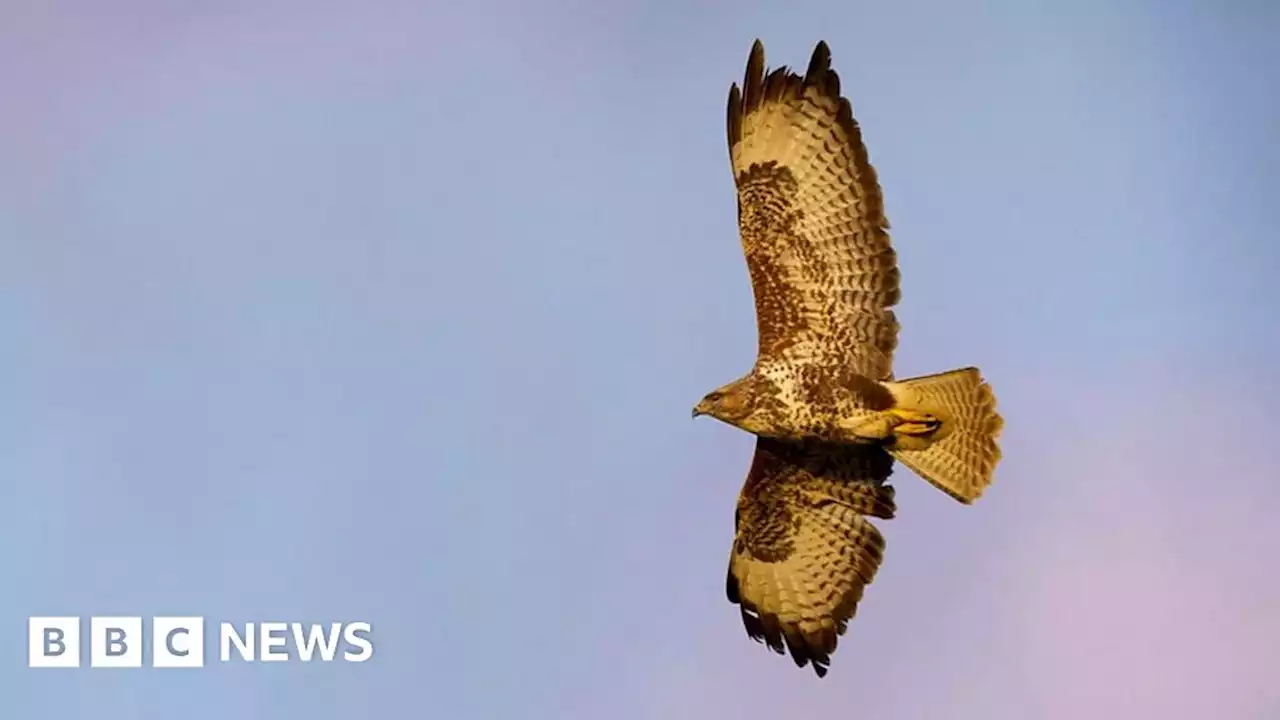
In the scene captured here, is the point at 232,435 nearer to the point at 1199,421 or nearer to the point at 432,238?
the point at 432,238

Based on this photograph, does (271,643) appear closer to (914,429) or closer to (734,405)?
(734,405)

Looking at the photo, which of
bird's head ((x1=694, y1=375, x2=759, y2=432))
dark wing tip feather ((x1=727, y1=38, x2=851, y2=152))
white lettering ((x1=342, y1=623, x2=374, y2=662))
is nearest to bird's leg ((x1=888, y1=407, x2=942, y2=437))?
bird's head ((x1=694, y1=375, x2=759, y2=432))

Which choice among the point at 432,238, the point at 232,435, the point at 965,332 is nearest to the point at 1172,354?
the point at 965,332

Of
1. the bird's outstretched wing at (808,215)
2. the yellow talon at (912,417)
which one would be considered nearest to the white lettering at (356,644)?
the bird's outstretched wing at (808,215)

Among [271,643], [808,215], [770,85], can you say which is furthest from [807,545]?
[271,643]

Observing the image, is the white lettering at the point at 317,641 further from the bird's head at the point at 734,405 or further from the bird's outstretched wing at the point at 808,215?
the bird's outstretched wing at the point at 808,215

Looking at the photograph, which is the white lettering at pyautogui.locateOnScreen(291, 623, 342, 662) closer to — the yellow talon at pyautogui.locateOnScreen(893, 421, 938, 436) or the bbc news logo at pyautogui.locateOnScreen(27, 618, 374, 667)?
the bbc news logo at pyautogui.locateOnScreen(27, 618, 374, 667)
